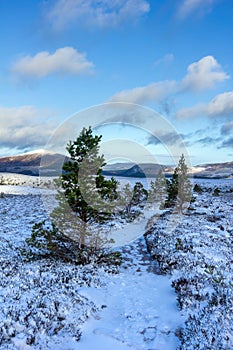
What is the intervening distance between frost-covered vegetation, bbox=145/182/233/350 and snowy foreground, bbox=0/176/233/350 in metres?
0.03

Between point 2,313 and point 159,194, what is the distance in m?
34.5

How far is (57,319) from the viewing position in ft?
26.4

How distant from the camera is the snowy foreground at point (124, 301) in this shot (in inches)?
283

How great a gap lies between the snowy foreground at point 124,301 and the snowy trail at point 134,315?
0.03 meters

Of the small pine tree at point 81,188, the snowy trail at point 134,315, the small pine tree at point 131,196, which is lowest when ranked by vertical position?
the snowy trail at point 134,315

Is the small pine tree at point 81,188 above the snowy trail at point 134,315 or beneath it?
above

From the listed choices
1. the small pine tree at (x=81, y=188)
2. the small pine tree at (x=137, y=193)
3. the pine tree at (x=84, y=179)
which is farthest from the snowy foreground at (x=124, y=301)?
the small pine tree at (x=137, y=193)

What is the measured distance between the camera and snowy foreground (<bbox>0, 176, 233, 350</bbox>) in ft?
23.6

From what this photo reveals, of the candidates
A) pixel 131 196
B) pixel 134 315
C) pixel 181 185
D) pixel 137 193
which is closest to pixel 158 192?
pixel 137 193

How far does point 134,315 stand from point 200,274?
4283 millimetres

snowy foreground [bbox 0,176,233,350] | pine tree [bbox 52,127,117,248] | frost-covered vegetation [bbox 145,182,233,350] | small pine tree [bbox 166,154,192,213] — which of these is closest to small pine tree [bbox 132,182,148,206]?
small pine tree [bbox 166,154,192,213]

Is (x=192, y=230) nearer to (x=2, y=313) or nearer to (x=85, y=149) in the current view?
(x=85, y=149)

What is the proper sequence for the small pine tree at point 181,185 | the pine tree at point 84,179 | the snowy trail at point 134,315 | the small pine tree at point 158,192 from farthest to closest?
1. the small pine tree at point 158,192
2. the small pine tree at point 181,185
3. the pine tree at point 84,179
4. the snowy trail at point 134,315

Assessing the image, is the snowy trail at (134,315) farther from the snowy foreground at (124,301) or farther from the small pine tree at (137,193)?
the small pine tree at (137,193)
